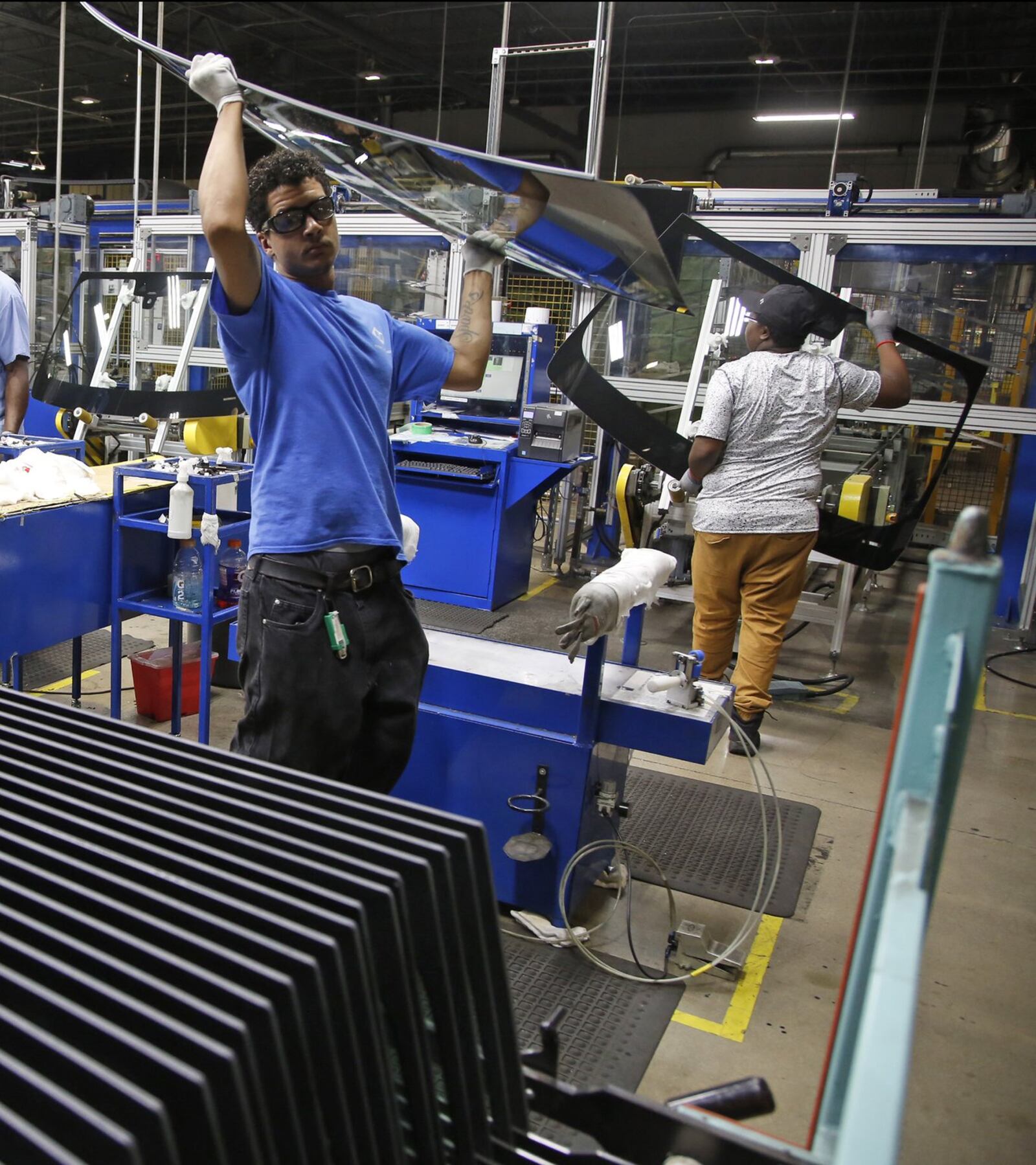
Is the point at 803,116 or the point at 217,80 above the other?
the point at 803,116

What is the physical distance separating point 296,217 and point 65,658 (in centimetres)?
296

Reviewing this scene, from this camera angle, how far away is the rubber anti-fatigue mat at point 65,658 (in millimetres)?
3779

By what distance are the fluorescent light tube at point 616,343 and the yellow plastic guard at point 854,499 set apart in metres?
1.90

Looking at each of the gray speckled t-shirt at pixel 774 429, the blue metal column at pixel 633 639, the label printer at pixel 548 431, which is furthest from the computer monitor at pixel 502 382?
the blue metal column at pixel 633 639

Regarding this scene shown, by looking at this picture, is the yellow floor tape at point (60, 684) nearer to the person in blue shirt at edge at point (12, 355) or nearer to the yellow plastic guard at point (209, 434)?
the person in blue shirt at edge at point (12, 355)

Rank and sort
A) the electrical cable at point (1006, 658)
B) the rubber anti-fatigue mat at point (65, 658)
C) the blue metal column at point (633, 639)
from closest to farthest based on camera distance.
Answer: the blue metal column at point (633, 639) < the rubber anti-fatigue mat at point (65, 658) < the electrical cable at point (1006, 658)

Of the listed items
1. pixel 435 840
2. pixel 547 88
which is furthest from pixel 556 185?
pixel 547 88

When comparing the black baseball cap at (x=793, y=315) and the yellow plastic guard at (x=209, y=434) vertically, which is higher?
the black baseball cap at (x=793, y=315)

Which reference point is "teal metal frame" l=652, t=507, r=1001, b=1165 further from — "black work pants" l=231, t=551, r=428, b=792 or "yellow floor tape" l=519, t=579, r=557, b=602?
"yellow floor tape" l=519, t=579, r=557, b=602

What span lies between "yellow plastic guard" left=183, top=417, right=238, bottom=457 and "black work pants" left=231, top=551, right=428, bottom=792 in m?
3.18

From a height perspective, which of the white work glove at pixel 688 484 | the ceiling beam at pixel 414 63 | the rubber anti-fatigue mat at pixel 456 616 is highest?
the ceiling beam at pixel 414 63

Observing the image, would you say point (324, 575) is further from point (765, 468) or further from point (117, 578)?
point (765, 468)

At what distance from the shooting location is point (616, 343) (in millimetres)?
5605

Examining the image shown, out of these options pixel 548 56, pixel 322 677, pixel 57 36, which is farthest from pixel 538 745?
pixel 57 36
